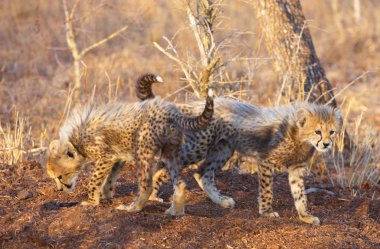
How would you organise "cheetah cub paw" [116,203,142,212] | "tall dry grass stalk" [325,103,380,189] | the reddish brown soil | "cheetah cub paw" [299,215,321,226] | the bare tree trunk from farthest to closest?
the bare tree trunk, "tall dry grass stalk" [325,103,380,189], "cheetah cub paw" [299,215,321,226], "cheetah cub paw" [116,203,142,212], the reddish brown soil

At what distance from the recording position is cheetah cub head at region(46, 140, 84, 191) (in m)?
5.08

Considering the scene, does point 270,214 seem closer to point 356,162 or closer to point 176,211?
point 176,211

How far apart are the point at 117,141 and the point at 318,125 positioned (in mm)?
1386

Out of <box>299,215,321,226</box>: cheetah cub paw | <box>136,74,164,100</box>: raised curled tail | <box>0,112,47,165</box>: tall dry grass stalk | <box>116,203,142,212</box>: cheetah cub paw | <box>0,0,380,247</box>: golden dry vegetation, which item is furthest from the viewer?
<box>0,0,380,247</box>: golden dry vegetation

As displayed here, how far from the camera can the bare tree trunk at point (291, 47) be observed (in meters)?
6.96

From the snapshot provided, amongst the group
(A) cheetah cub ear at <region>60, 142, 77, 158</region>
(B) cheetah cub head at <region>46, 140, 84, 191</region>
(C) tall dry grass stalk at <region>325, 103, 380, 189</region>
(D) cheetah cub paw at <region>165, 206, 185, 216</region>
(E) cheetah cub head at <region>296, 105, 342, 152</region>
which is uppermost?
(E) cheetah cub head at <region>296, 105, 342, 152</region>

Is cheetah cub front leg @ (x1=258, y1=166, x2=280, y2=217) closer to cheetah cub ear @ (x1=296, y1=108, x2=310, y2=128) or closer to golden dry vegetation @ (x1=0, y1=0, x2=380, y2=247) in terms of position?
cheetah cub ear @ (x1=296, y1=108, x2=310, y2=128)

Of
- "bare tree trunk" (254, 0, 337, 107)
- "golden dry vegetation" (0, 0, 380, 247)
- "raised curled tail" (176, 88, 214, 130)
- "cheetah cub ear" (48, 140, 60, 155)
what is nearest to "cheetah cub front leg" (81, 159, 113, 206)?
"cheetah cub ear" (48, 140, 60, 155)

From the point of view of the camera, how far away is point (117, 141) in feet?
16.5

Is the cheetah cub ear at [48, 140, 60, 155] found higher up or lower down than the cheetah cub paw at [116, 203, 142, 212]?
higher up

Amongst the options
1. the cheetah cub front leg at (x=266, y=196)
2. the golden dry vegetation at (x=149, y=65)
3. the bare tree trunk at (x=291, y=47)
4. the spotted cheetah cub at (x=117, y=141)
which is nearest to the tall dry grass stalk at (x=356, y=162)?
the golden dry vegetation at (x=149, y=65)

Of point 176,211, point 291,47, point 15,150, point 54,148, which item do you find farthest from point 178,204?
point 291,47

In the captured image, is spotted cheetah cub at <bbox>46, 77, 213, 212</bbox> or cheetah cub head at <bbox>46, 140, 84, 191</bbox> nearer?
spotted cheetah cub at <bbox>46, 77, 213, 212</bbox>

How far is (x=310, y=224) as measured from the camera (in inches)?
188
